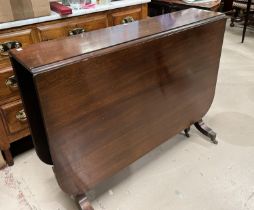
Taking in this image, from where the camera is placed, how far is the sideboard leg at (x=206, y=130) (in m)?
1.82

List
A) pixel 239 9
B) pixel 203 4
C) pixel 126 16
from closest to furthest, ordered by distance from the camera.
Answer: pixel 126 16
pixel 203 4
pixel 239 9

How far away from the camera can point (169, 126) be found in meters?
1.53

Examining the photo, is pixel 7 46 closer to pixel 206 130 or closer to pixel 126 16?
pixel 126 16

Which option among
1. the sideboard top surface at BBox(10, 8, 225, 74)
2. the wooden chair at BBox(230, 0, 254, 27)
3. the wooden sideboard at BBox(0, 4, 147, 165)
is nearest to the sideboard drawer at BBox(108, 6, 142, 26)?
the wooden sideboard at BBox(0, 4, 147, 165)

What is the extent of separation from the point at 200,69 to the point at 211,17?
0.29 metres

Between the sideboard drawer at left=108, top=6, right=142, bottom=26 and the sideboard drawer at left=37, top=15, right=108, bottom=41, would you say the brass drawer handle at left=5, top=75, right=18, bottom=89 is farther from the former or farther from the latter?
the sideboard drawer at left=108, top=6, right=142, bottom=26

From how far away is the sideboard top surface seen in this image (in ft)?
3.18

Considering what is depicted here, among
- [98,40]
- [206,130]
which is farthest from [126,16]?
[206,130]

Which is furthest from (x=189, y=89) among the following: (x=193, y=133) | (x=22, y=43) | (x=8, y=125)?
(x=8, y=125)

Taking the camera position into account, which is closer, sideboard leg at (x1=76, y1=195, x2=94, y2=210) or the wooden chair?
sideboard leg at (x1=76, y1=195, x2=94, y2=210)

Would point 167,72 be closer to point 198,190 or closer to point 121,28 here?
point 121,28

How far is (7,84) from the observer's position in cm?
146

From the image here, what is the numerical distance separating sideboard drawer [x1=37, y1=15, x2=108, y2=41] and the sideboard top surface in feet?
1.20

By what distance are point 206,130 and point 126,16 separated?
966 millimetres
